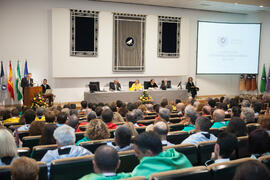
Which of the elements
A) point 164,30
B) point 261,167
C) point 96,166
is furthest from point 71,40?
point 261,167

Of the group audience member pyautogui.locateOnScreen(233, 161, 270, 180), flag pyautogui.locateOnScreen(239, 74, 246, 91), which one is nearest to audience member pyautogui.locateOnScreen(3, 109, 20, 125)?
audience member pyautogui.locateOnScreen(233, 161, 270, 180)

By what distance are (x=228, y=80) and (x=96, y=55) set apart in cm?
736

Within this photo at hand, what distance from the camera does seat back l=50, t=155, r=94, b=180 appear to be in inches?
89.9

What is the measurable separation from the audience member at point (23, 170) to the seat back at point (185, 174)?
0.76 m

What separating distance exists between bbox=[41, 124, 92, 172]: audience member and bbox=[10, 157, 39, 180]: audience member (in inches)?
30.4

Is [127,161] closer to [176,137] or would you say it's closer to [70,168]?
[70,168]

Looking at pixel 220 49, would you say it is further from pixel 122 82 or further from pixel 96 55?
pixel 96 55

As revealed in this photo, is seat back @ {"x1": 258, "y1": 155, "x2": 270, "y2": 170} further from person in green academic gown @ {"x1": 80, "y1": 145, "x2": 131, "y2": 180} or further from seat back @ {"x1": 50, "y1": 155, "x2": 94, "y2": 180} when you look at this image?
seat back @ {"x1": 50, "y1": 155, "x2": 94, "y2": 180}

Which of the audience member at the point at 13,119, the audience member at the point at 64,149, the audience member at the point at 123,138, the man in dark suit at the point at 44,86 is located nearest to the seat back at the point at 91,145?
the audience member at the point at 64,149

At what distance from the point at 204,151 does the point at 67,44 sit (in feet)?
30.0

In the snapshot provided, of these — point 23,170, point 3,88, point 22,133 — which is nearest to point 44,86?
point 3,88

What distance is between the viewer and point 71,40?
11070 millimetres

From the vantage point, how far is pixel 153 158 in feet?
6.91

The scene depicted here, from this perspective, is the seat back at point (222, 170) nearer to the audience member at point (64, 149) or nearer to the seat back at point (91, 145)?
the audience member at point (64, 149)
